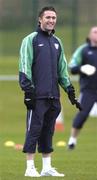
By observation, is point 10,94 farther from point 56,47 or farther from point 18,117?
point 56,47

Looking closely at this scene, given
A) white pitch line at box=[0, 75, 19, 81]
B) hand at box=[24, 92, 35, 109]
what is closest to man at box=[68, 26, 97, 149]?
hand at box=[24, 92, 35, 109]

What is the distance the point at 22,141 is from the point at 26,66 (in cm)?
676

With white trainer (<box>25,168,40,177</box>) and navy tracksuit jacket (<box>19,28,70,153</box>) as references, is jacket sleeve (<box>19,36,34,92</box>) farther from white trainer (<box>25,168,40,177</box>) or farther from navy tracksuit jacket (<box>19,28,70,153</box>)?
white trainer (<box>25,168,40,177</box>)

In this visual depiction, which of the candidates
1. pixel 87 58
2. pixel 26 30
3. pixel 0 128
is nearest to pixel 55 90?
pixel 87 58

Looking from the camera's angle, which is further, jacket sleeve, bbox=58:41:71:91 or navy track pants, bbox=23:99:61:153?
jacket sleeve, bbox=58:41:71:91

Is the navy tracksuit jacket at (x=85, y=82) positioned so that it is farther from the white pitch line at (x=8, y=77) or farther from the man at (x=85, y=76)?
the white pitch line at (x=8, y=77)

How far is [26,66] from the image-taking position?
942 centimetres

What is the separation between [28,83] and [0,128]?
1006 centimetres

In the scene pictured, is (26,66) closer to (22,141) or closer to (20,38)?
(22,141)

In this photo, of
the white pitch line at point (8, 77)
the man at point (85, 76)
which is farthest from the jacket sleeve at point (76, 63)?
the white pitch line at point (8, 77)

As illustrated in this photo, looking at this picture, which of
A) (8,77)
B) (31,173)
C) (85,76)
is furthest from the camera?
(8,77)

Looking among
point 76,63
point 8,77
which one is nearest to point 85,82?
point 76,63

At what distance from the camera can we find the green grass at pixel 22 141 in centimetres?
1026

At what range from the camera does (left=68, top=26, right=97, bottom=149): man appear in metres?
14.7
